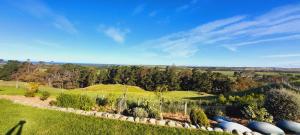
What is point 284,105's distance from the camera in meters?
12.5

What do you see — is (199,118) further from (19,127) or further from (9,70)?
(9,70)

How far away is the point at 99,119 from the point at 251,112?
300 inches

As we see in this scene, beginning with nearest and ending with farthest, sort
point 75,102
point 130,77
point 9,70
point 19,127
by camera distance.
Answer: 1. point 19,127
2. point 75,102
3. point 130,77
4. point 9,70

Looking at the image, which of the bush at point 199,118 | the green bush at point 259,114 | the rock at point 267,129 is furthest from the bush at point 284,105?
the bush at point 199,118

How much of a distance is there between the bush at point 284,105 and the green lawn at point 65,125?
6412 mm

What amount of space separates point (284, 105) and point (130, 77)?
55557 millimetres

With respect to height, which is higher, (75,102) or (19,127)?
(75,102)

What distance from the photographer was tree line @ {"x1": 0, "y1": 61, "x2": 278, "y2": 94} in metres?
58.8

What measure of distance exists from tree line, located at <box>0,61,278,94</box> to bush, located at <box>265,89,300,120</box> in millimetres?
44165

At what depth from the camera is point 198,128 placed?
A: 8914mm

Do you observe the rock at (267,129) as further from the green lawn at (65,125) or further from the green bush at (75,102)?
the green bush at (75,102)

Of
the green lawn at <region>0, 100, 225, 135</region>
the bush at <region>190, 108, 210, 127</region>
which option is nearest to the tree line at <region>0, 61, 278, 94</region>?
the bush at <region>190, 108, 210, 127</region>

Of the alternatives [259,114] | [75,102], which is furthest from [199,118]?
[75,102]

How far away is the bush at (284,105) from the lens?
40.1 feet
